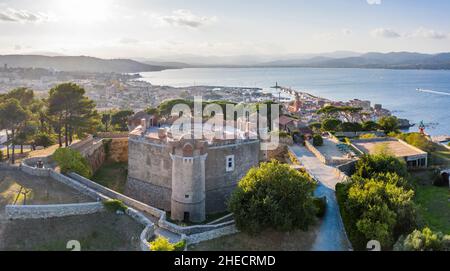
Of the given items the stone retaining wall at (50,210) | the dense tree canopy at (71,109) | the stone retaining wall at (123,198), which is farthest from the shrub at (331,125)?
the stone retaining wall at (50,210)

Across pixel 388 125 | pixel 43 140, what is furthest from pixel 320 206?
pixel 388 125

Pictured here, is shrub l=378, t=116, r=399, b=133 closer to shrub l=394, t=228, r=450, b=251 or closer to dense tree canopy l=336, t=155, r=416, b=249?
dense tree canopy l=336, t=155, r=416, b=249

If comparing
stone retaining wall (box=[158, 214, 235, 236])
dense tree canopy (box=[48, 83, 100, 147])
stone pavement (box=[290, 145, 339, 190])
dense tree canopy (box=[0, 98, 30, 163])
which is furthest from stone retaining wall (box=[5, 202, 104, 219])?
stone pavement (box=[290, 145, 339, 190])

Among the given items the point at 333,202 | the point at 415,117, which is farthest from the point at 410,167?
the point at 415,117

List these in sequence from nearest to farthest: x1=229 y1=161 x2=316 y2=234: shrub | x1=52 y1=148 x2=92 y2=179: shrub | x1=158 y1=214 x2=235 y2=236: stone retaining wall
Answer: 1. x1=229 y1=161 x2=316 y2=234: shrub
2. x1=158 y1=214 x2=235 y2=236: stone retaining wall
3. x1=52 y1=148 x2=92 y2=179: shrub
